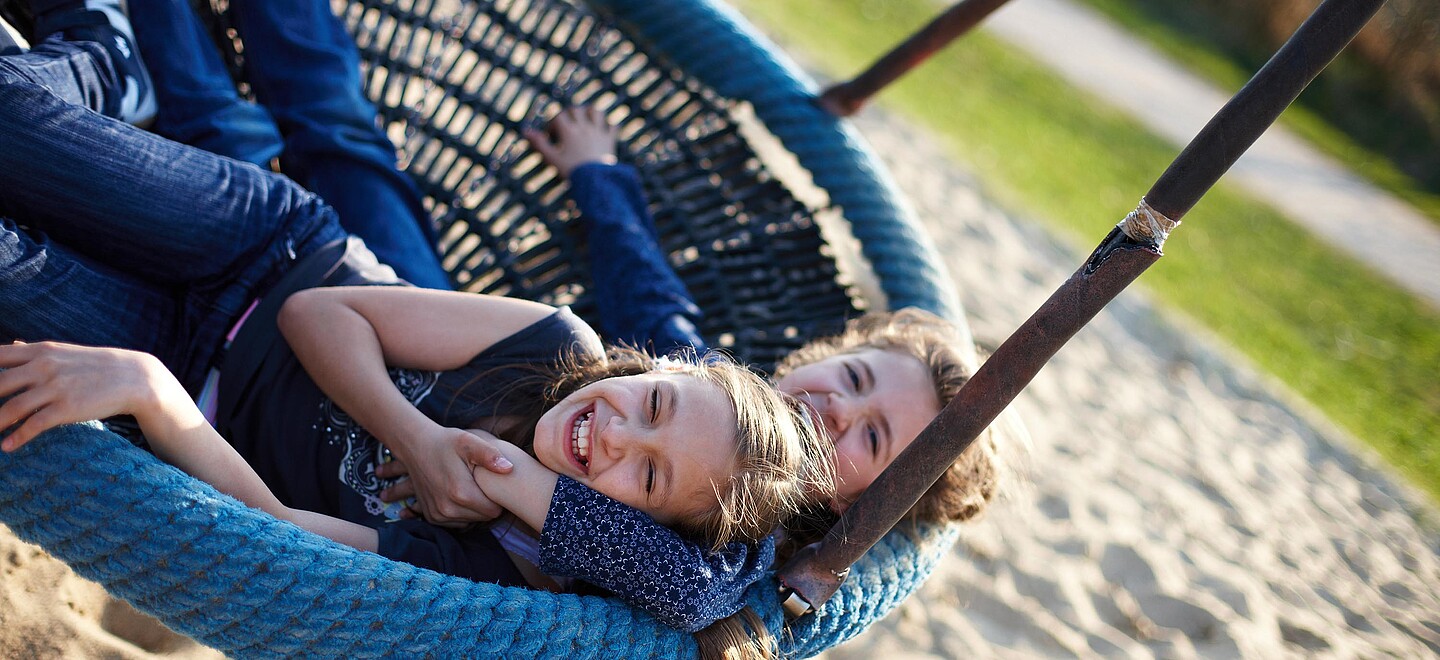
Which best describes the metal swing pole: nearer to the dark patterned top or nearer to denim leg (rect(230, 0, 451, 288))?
the dark patterned top

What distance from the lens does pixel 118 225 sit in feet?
4.31

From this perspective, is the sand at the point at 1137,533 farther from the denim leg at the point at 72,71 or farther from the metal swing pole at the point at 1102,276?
the metal swing pole at the point at 1102,276

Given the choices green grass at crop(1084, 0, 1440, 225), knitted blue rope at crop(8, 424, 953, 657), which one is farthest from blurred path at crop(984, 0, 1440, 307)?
knitted blue rope at crop(8, 424, 953, 657)

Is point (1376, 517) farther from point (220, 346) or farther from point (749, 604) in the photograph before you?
point (220, 346)

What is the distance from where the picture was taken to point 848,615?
124 centimetres

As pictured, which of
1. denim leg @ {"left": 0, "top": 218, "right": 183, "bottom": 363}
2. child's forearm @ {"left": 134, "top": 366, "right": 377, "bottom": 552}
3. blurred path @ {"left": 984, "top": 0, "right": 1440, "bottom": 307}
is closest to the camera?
child's forearm @ {"left": 134, "top": 366, "right": 377, "bottom": 552}

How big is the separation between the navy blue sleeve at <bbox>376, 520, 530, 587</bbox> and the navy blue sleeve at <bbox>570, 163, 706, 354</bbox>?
449 millimetres

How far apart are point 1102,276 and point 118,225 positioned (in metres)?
1.14

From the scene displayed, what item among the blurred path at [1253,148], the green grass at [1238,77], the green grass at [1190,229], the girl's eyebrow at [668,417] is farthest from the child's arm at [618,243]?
the green grass at [1238,77]

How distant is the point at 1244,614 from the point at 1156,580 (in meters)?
0.20

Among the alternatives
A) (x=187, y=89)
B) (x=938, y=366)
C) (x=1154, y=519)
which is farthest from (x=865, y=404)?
(x=1154, y=519)

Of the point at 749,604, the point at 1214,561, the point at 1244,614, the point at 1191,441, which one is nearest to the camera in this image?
the point at 749,604

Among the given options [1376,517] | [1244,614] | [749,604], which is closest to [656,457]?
[749,604]

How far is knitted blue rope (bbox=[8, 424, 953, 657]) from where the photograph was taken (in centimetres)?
91
